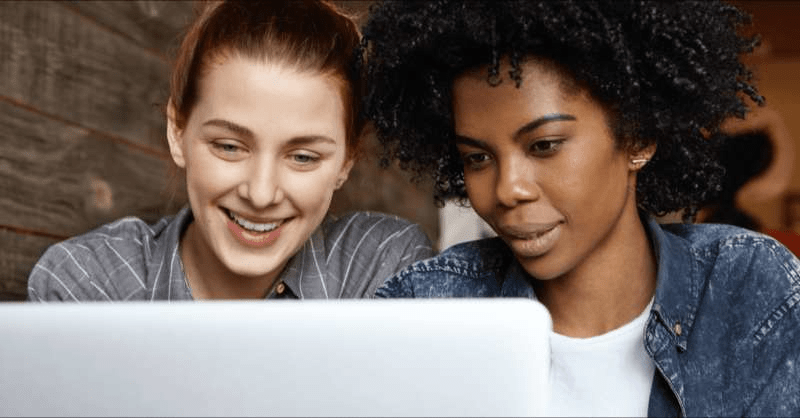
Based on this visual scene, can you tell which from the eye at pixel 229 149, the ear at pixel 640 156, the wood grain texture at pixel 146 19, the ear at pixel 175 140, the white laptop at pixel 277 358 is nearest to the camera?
the white laptop at pixel 277 358

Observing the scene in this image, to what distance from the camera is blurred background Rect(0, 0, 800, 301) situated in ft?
5.17

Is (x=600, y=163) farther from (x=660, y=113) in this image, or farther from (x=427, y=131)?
(x=427, y=131)

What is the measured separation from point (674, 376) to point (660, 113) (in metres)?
0.36

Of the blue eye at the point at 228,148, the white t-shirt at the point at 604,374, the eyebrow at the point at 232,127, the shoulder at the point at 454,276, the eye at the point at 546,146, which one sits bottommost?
the white t-shirt at the point at 604,374

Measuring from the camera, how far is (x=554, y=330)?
1331mm

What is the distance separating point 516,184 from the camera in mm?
1168

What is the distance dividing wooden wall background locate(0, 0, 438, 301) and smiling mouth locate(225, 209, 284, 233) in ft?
1.25

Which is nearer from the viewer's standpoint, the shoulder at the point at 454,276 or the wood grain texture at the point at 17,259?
the shoulder at the point at 454,276

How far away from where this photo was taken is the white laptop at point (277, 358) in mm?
621

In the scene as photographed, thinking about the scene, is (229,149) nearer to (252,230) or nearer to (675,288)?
(252,230)

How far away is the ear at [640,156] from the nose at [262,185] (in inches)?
22.3

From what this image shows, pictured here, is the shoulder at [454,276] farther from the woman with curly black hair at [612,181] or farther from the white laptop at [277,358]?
the white laptop at [277,358]

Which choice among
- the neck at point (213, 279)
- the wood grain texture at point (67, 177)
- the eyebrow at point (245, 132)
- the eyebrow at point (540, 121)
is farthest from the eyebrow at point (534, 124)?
the wood grain texture at point (67, 177)

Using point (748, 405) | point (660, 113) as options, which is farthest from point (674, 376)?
point (660, 113)
